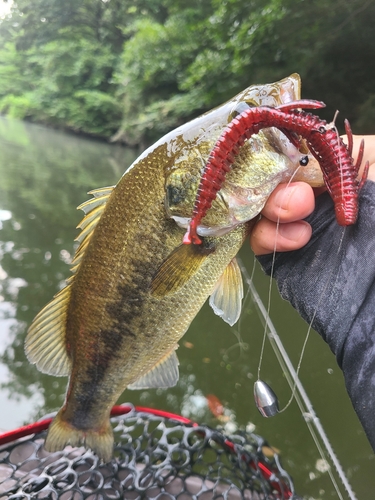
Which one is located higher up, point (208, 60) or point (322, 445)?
point (208, 60)

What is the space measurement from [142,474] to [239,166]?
1.56 metres

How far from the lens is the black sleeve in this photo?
1147mm

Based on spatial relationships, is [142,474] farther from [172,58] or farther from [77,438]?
[172,58]

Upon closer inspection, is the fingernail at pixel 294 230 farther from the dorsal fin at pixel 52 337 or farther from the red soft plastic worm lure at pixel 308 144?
the dorsal fin at pixel 52 337

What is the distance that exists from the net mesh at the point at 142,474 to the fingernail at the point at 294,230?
1195 millimetres

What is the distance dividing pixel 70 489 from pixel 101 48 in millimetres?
27472

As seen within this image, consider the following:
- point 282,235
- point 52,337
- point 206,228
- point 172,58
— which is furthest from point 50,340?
point 172,58

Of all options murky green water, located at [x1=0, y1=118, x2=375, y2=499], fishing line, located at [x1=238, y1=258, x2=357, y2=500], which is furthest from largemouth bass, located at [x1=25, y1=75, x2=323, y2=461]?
murky green water, located at [x1=0, y1=118, x2=375, y2=499]

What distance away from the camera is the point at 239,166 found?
116 centimetres

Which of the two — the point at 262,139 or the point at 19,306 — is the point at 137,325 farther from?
the point at 19,306

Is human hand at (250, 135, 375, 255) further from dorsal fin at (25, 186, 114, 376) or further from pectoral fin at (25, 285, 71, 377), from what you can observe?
pectoral fin at (25, 285, 71, 377)

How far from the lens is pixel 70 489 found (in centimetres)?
160

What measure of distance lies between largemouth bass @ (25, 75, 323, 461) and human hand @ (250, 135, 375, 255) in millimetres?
44

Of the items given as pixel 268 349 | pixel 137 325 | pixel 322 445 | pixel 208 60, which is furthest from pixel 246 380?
pixel 208 60
